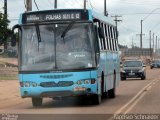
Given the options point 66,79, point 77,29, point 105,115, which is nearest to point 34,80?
point 66,79

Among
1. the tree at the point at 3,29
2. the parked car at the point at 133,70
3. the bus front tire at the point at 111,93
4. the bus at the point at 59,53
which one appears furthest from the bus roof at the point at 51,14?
the tree at the point at 3,29

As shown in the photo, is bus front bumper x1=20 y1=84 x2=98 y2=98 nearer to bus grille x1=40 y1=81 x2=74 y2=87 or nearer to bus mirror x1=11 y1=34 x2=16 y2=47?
bus grille x1=40 y1=81 x2=74 y2=87

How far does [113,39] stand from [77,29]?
567 centimetres

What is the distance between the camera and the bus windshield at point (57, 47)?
62.5 feet

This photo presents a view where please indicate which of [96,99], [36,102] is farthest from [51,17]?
[96,99]

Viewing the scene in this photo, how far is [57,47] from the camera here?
1925 centimetres

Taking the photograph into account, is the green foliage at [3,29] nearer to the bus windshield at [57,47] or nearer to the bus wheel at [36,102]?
the bus wheel at [36,102]

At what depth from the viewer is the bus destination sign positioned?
63.8 ft

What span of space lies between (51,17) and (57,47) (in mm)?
1093

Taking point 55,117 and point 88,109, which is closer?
point 55,117

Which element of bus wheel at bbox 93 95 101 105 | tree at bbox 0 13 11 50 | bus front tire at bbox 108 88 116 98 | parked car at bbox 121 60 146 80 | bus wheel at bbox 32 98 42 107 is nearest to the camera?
bus wheel at bbox 93 95 101 105

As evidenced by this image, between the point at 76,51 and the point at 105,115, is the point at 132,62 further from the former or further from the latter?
the point at 105,115

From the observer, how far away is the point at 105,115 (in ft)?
52.9

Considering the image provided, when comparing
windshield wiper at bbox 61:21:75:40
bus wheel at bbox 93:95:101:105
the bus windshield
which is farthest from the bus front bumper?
windshield wiper at bbox 61:21:75:40
